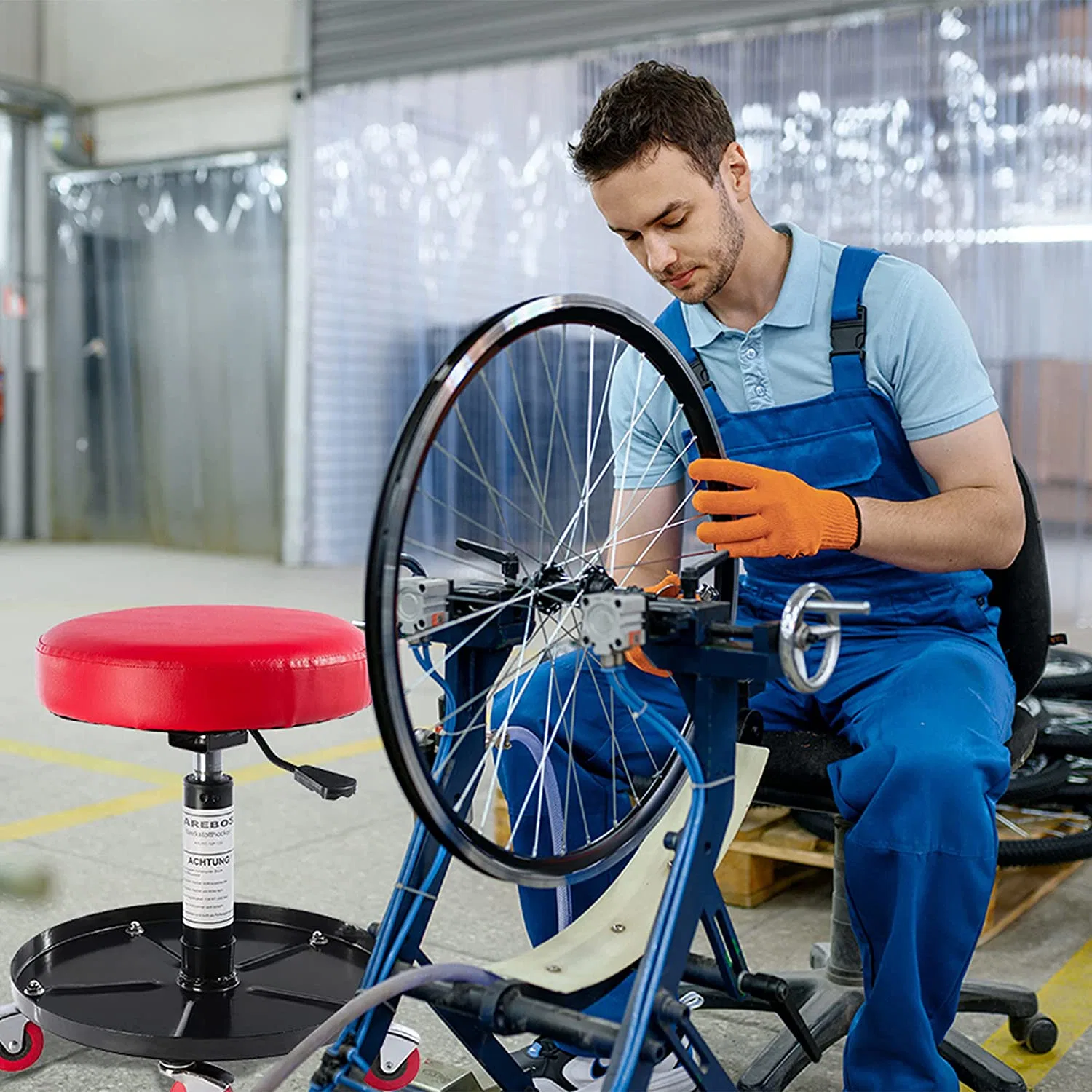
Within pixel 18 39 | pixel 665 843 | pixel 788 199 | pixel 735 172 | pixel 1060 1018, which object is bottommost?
pixel 1060 1018

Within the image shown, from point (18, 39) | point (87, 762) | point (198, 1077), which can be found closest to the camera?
point (198, 1077)

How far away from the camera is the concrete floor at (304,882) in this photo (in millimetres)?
1896

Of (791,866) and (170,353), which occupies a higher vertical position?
(170,353)

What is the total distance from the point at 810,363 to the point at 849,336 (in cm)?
7

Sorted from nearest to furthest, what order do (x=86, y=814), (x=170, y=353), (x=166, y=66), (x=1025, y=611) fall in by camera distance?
(x=1025, y=611) → (x=86, y=814) → (x=166, y=66) → (x=170, y=353)

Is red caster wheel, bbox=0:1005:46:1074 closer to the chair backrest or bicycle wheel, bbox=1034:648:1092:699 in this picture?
the chair backrest

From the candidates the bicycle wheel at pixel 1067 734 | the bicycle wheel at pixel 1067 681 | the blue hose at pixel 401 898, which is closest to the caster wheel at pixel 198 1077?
the blue hose at pixel 401 898

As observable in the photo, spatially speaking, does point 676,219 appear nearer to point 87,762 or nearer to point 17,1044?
point 17,1044

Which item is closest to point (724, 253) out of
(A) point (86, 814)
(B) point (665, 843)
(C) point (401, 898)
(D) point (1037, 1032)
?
(B) point (665, 843)

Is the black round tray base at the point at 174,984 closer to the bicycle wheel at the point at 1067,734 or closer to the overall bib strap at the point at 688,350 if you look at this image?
the overall bib strap at the point at 688,350

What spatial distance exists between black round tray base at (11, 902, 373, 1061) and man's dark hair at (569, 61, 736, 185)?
1148 mm

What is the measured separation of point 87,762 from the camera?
11.4 ft

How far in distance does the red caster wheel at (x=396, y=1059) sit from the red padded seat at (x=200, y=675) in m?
0.41

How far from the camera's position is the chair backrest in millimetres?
1854
